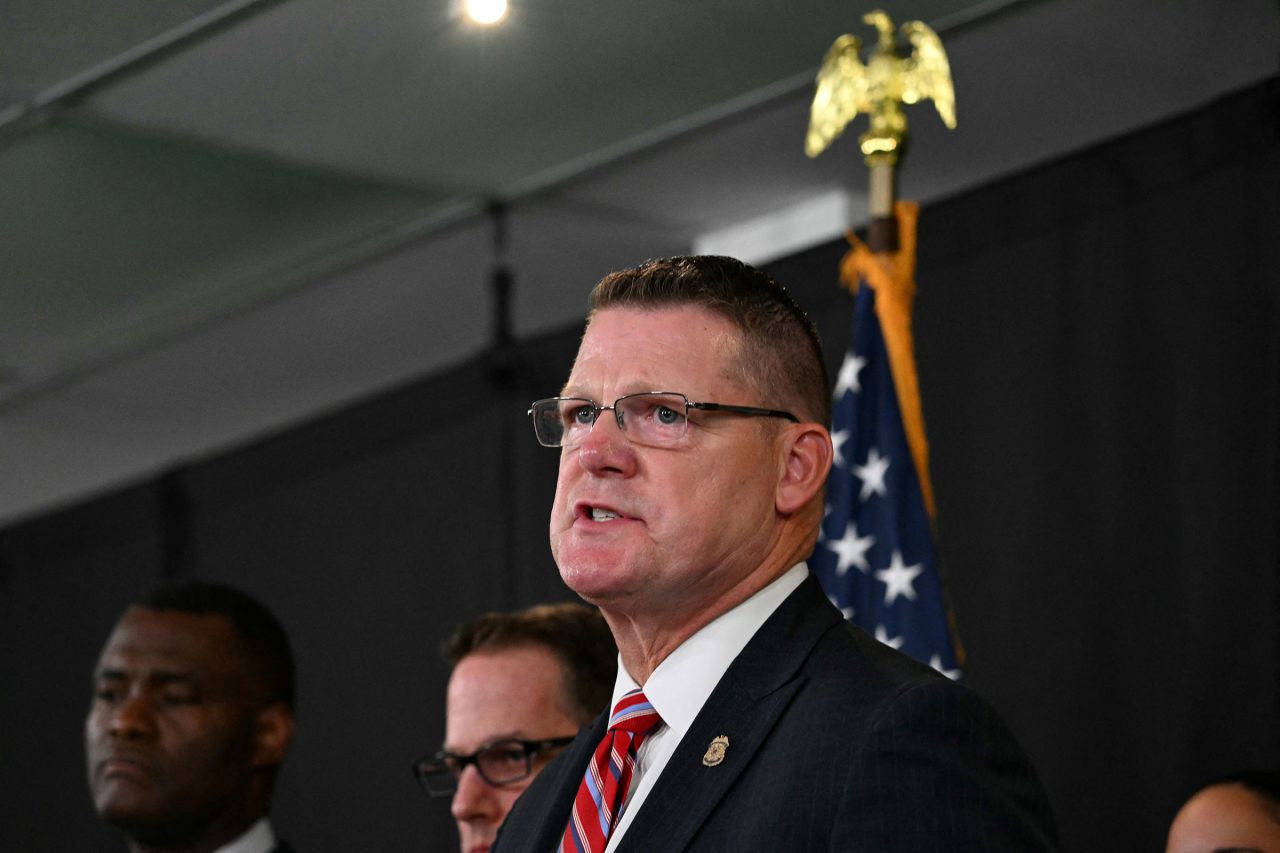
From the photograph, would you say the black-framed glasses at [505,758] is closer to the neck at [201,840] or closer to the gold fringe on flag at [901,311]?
the neck at [201,840]

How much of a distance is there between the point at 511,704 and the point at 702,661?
3.28 feet

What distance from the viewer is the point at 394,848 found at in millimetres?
4367

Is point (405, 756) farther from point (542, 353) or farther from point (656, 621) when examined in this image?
point (656, 621)

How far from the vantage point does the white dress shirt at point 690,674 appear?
1.61 metres

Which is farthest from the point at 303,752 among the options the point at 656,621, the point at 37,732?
the point at 656,621

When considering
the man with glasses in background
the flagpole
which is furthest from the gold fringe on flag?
the man with glasses in background

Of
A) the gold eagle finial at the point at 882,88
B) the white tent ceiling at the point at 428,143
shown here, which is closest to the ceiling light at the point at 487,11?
the white tent ceiling at the point at 428,143

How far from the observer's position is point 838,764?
143cm

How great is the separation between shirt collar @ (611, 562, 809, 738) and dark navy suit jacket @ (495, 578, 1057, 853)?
0.08 ft

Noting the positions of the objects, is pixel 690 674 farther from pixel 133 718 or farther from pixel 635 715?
pixel 133 718

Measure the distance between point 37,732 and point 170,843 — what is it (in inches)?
117

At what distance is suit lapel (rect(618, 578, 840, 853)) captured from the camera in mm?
1490

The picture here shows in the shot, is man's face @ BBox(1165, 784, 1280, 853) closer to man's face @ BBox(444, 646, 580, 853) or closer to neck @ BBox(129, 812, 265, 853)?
man's face @ BBox(444, 646, 580, 853)

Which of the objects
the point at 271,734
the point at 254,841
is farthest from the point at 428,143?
the point at 254,841
